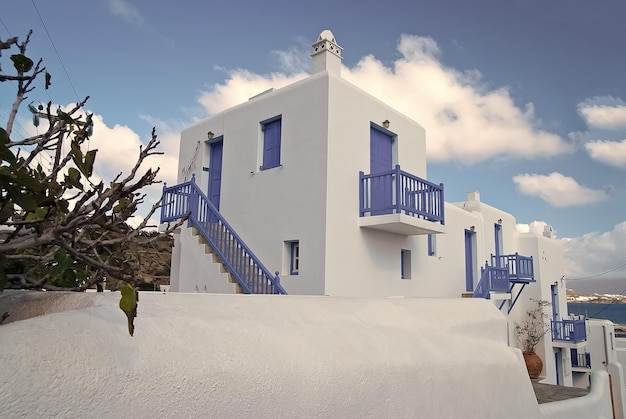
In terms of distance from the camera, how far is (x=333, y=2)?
955 cm

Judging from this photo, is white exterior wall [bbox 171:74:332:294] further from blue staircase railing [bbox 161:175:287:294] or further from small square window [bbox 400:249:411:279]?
small square window [bbox 400:249:411:279]

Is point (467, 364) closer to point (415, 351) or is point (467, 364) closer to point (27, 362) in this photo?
point (415, 351)

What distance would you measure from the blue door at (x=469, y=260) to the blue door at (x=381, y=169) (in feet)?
21.0

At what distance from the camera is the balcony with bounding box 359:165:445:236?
944cm

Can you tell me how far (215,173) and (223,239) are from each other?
297 cm

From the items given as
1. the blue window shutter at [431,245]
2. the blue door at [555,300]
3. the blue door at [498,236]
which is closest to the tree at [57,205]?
the blue window shutter at [431,245]

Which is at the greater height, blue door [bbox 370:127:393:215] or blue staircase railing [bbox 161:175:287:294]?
blue door [bbox 370:127:393:215]

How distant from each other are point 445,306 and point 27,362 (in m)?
4.67

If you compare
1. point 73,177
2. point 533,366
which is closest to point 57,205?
point 73,177

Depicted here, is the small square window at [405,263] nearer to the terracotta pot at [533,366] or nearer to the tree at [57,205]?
the terracotta pot at [533,366]

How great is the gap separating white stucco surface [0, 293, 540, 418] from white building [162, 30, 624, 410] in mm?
3843

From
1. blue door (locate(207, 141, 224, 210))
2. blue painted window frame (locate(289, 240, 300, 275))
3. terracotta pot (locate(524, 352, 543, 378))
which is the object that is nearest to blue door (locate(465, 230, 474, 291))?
terracotta pot (locate(524, 352, 543, 378))

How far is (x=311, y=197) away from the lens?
30.8 feet

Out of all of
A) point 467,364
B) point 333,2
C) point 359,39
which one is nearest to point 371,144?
point 359,39
